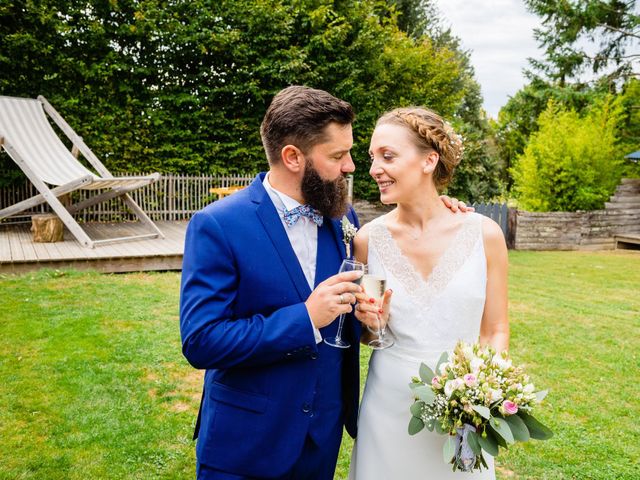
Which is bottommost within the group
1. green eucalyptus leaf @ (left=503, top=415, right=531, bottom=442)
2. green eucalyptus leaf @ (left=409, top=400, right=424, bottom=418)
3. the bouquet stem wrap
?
the bouquet stem wrap

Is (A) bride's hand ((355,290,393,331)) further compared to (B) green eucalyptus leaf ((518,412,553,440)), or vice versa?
(A) bride's hand ((355,290,393,331))

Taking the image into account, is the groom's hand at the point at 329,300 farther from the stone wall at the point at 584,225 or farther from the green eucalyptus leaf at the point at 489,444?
the stone wall at the point at 584,225

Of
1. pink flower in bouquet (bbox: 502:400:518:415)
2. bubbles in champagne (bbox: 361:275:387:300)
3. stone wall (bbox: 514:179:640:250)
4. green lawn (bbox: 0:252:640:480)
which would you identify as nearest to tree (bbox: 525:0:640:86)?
stone wall (bbox: 514:179:640:250)

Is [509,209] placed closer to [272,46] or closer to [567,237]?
[567,237]

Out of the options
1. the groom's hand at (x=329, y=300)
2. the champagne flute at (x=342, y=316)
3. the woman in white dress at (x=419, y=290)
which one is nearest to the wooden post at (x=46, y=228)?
the woman in white dress at (x=419, y=290)

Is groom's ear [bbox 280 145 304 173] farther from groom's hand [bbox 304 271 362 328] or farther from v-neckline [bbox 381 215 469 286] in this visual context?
v-neckline [bbox 381 215 469 286]

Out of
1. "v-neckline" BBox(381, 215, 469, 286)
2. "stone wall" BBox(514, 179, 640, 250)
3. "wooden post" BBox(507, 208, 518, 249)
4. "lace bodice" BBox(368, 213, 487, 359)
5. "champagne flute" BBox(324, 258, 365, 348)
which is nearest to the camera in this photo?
"champagne flute" BBox(324, 258, 365, 348)

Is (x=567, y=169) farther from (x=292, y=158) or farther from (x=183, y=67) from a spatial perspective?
(x=292, y=158)

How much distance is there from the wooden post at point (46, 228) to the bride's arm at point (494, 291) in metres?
9.14

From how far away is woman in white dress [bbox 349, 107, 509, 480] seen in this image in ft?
7.79

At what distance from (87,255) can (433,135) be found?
7.68 metres

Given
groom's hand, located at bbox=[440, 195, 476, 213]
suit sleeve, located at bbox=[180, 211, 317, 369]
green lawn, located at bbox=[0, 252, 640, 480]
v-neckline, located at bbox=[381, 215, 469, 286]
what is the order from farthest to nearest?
green lawn, located at bbox=[0, 252, 640, 480], groom's hand, located at bbox=[440, 195, 476, 213], v-neckline, located at bbox=[381, 215, 469, 286], suit sleeve, located at bbox=[180, 211, 317, 369]

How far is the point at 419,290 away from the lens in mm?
2533

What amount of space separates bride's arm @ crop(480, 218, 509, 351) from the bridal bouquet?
581mm
